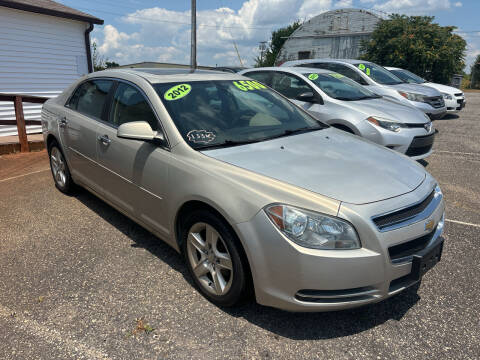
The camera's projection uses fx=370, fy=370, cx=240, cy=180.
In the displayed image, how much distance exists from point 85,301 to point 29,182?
139 inches

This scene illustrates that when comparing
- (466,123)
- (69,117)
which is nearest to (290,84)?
(69,117)

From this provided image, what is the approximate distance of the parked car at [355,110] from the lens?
5.39m

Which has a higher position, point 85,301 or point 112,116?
point 112,116

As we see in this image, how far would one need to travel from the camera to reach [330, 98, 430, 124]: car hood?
5561 millimetres

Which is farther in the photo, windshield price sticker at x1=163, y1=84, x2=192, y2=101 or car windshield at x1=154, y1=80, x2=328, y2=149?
windshield price sticker at x1=163, y1=84, x2=192, y2=101

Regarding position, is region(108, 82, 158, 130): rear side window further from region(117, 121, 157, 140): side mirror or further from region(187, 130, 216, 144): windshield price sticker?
region(187, 130, 216, 144): windshield price sticker

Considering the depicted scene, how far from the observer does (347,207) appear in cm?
213

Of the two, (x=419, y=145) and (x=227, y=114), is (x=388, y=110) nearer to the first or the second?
(x=419, y=145)

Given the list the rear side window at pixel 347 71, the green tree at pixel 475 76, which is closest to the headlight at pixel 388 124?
the rear side window at pixel 347 71

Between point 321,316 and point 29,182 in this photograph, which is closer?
point 321,316

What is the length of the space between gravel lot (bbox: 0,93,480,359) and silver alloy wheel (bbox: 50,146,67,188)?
1.02m

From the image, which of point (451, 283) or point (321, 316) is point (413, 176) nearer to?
point (451, 283)

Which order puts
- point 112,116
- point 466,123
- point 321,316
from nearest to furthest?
1. point 321,316
2. point 112,116
3. point 466,123

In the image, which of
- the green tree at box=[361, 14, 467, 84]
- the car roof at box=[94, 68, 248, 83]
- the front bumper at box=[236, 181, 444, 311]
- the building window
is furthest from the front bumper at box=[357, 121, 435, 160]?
the building window
